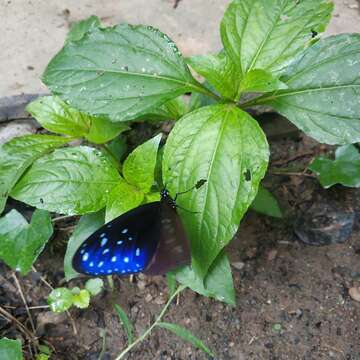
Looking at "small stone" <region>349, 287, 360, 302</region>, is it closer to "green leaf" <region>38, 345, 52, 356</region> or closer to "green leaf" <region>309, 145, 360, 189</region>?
"green leaf" <region>309, 145, 360, 189</region>

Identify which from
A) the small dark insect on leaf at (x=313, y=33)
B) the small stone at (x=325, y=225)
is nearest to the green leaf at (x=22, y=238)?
the small stone at (x=325, y=225)

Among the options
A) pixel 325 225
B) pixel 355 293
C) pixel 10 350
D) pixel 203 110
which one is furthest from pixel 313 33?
pixel 10 350

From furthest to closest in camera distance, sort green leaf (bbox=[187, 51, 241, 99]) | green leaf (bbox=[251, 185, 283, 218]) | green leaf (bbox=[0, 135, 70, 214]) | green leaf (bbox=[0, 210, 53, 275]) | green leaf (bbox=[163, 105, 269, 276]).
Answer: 1. green leaf (bbox=[251, 185, 283, 218])
2. green leaf (bbox=[0, 210, 53, 275])
3. green leaf (bbox=[0, 135, 70, 214])
4. green leaf (bbox=[187, 51, 241, 99])
5. green leaf (bbox=[163, 105, 269, 276])

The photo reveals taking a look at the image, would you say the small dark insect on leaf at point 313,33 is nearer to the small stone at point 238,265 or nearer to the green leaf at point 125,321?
the small stone at point 238,265

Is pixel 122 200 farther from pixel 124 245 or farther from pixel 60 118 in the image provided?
pixel 60 118

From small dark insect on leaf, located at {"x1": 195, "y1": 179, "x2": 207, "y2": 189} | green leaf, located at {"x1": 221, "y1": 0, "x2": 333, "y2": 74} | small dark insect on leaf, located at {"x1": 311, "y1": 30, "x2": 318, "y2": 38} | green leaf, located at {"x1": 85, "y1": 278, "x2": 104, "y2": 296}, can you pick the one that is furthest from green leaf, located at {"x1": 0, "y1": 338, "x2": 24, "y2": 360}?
small dark insect on leaf, located at {"x1": 311, "y1": 30, "x2": 318, "y2": 38}

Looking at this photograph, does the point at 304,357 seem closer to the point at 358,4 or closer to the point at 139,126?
the point at 139,126
